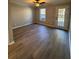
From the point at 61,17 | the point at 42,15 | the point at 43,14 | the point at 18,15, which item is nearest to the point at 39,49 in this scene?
the point at 61,17

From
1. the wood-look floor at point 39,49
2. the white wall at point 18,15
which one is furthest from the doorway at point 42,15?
the wood-look floor at point 39,49

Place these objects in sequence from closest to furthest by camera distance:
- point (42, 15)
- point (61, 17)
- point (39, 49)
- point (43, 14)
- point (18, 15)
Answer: point (39, 49) < point (61, 17) < point (18, 15) < point (43, 14) < point (42, 15)

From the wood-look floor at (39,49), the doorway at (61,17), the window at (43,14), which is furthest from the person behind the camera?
the window at (43,14)

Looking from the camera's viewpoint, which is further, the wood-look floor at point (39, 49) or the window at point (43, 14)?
the window at point (43, 14)

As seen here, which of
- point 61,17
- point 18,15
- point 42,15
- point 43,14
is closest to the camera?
point 61,17

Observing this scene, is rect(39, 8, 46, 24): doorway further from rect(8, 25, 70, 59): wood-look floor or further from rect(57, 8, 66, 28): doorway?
rect(8, 25, 70, 59): wood-look floor

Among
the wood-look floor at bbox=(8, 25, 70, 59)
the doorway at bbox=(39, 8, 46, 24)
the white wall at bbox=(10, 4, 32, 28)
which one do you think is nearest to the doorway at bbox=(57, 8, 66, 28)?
the doorway at bbox=(39, 8, 46, 24)

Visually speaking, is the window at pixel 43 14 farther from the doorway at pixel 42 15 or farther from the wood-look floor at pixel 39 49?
the wood-look floor at pixel 39 49

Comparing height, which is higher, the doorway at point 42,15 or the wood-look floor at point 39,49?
the doorway at point 42,15

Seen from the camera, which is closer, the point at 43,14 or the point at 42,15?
the point at 43,14

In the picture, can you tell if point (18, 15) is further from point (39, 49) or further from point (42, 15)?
point (39, 49)
